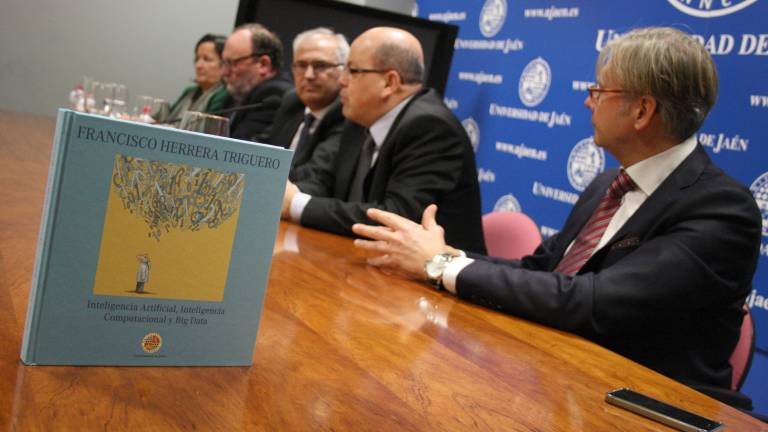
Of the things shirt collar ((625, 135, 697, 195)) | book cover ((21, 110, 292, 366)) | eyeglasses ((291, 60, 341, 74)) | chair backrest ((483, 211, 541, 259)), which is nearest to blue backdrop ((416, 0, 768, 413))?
chair backrest ((483, 211, 541, 259))

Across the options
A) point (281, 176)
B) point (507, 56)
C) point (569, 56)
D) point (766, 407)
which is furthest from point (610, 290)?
point (507, 56)

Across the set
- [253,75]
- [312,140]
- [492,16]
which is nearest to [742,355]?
[312,140]

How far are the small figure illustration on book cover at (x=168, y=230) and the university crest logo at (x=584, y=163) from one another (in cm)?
298

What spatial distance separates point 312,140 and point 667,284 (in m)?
2.18

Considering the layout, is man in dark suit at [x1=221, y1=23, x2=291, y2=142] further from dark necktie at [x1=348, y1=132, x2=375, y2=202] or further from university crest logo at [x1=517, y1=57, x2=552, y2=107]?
dark necktie at [x1=348, y1=132, x2=375, y2=202]

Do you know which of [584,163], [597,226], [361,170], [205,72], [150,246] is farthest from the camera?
[205,72]

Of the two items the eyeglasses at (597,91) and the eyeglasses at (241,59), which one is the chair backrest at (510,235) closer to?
the eyeglasses at (597,91)

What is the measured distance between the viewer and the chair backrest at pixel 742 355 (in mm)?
1790

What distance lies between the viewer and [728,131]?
2949 millimetres

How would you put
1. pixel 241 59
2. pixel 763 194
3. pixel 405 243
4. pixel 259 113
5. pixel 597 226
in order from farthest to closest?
pixel 241 59 < pixel 259 113 < pixel 763 194 < pixel 597 226 < pixel 405 243

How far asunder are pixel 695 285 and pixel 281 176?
3.51 feet

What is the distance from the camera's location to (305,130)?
3.82 meters

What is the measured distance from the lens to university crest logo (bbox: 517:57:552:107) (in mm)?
4082

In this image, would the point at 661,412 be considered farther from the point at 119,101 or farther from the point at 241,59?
the point at 241,59
